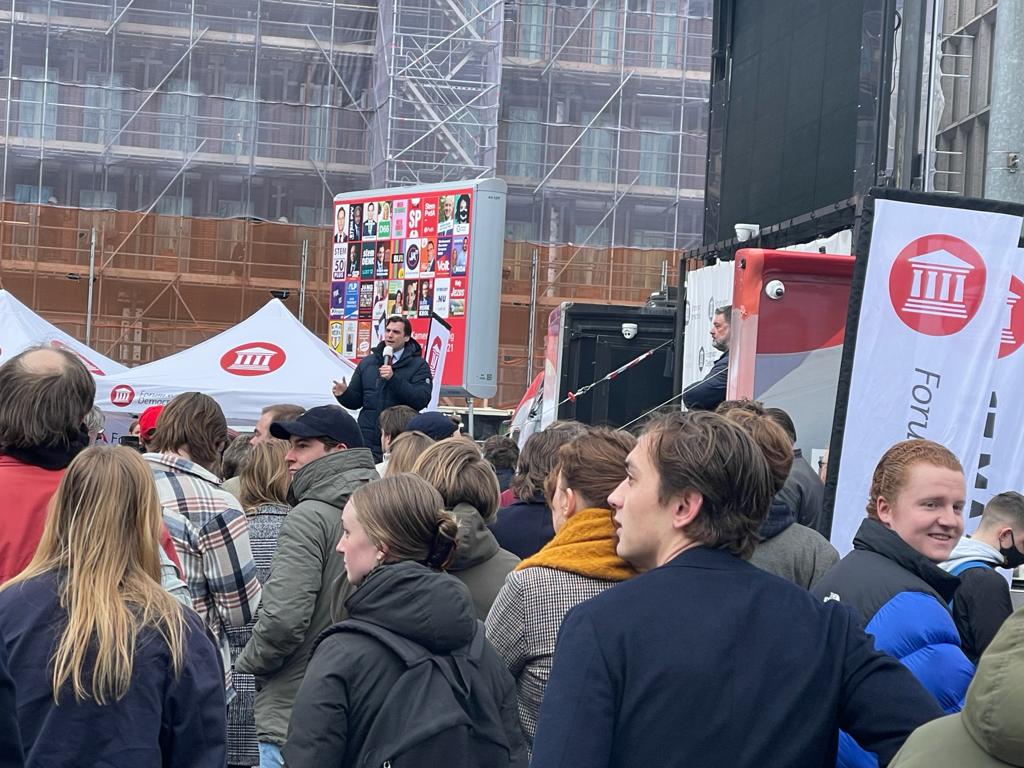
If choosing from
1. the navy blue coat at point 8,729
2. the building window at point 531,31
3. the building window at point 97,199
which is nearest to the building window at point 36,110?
the building window at point 97,199

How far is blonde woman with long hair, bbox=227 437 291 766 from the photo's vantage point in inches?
170

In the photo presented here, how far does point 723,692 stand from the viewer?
213 cm

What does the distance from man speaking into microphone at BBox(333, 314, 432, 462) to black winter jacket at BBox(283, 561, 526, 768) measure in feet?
20.1

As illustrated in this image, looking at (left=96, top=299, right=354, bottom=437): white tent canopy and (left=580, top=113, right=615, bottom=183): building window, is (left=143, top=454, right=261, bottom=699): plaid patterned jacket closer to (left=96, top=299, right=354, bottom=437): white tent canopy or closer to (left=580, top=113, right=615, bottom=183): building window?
(left=96, top=299, right=354, bottom=437): white tent canopy

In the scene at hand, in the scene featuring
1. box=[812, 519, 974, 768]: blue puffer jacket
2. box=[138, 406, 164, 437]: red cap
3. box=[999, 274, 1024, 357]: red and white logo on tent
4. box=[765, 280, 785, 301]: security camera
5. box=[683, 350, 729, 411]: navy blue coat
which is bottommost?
box=[812, 519, 974, 768]: blue puffer jacket

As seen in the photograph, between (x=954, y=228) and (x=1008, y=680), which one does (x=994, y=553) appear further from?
(x=1008, y=680)

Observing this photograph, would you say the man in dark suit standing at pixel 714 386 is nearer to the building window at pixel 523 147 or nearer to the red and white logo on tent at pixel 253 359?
the red and white logo on tent at pixel 253 359

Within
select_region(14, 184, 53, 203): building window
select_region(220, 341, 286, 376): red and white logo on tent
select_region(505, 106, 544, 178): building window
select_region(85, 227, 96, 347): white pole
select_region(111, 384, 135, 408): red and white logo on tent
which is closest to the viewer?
select_region(111, 384, 135, 408): red and white logo on tent

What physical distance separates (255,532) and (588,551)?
5.81 feet

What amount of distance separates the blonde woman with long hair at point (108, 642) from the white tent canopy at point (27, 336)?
10473 mm

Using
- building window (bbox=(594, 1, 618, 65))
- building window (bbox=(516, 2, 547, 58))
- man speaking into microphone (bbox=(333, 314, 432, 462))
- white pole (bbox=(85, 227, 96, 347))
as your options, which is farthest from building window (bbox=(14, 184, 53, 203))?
man speaking into microphone (bbox=(333, 314, 432, 462))

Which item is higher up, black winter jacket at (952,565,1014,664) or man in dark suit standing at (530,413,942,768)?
man in dark suit standing at (530,413,942,768)

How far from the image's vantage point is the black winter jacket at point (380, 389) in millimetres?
9188

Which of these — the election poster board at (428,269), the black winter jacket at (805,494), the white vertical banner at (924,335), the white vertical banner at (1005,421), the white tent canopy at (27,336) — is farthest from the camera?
the election poster board at (428,269)
